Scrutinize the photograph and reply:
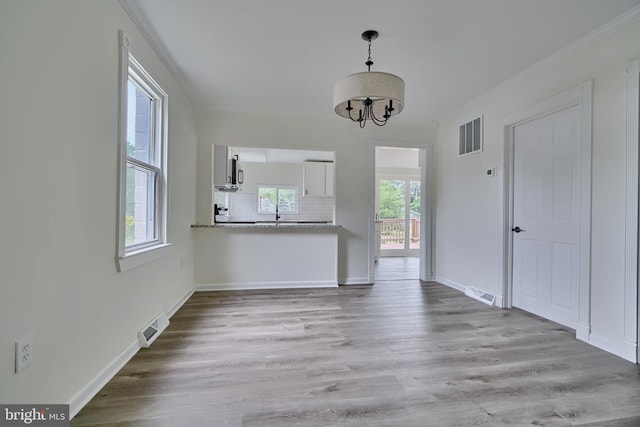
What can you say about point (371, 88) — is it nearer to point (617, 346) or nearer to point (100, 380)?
point (100, 380)

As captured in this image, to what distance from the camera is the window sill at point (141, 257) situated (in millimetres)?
1981

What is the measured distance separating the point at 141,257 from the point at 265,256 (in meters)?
2.03

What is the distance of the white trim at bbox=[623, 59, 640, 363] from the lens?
2.13m

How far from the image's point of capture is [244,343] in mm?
2402

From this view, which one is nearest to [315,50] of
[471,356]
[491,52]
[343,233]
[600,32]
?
[491,52]

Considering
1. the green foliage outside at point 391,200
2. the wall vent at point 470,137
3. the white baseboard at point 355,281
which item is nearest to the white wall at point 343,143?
the white baseboard at point 355,281

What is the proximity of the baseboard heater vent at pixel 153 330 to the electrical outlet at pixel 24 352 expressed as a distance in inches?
42.8

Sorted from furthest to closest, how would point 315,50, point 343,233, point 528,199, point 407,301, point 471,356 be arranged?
point 343,233, point 407,301, point 528,199, point 315,50, point 471,356

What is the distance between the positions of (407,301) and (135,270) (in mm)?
2925

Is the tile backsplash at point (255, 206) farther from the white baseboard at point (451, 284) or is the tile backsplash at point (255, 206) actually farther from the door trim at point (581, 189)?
the door trim at point (581, 189)

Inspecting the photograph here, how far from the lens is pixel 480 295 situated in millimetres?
3680

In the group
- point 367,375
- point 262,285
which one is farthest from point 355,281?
point 367,375

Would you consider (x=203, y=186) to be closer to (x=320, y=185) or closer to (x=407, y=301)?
(x=407, y=301)

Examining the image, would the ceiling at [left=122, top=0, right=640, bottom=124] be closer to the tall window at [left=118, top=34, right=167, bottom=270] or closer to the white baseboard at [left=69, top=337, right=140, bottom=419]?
the tall window at [left=118, top=34, right=167, bottom=270]
